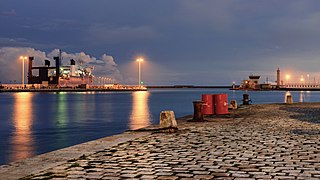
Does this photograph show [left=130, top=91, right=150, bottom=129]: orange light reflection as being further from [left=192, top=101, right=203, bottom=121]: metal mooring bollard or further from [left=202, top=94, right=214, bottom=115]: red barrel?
[left=192, top=101, right=203, bottom=121]: metal mooring bollard

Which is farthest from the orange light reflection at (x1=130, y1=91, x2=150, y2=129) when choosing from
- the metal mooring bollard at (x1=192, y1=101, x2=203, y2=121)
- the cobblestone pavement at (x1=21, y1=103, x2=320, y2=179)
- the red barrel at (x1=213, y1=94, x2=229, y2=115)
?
the cobblestone pavement at (x1=21, y1=103, x2=320, y2=179)

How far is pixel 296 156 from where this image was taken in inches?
332

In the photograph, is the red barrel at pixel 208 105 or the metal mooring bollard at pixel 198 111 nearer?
the metal mooring bollard at pixel 198 111

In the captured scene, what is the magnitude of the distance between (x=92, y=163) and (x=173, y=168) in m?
1.72

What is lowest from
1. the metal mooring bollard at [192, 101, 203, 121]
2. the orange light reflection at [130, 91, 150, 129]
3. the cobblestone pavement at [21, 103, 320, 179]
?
the orange light reflection at [130, 91, 150, 129]

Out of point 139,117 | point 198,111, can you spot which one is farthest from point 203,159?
point 139,117

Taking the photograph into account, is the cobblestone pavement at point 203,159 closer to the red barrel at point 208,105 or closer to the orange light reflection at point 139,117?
the red barrel at point 208,105

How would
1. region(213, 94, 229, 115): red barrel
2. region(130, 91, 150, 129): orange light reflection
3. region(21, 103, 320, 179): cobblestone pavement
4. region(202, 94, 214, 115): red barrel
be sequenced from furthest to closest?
1. region(130, 91, 150, 129): orange light reflection
2. region(213, 94, 229, 115): red barrel
3. region(202, 94, 214, 115): red barrel
4. region(21, 103, 320, 179): cobblestone pavement

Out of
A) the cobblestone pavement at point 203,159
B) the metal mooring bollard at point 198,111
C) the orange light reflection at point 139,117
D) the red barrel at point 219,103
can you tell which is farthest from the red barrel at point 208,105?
the cobblestone pavement at point 203,159

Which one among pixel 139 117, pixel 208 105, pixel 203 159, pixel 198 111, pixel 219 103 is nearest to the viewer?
pixel 203 159

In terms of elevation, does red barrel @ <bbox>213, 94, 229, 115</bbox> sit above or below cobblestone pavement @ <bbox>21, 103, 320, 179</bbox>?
above

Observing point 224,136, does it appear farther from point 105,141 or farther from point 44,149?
point 44,149

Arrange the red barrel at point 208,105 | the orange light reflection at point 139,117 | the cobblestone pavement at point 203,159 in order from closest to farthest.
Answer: the cobblestone pavement at point 203,159 → the red barrel at point 208,105 → the orange light reflection at point 139,117

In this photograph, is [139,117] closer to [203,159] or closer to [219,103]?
[219,103]
